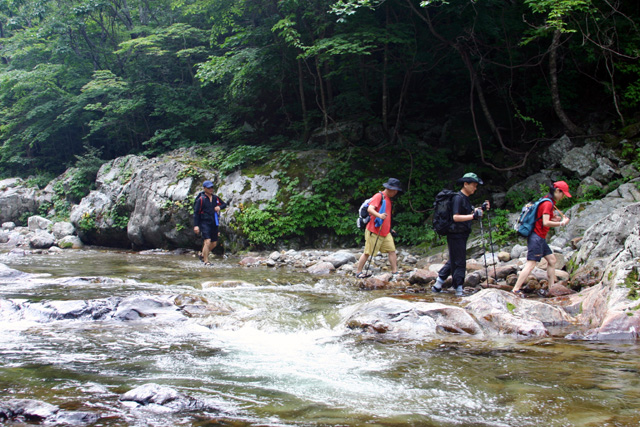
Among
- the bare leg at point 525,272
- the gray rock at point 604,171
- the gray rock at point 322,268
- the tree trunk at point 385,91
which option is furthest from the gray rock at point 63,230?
the gray rock at point 604,171

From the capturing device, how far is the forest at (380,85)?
1178cm

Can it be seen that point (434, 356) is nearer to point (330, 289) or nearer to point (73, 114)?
point (330, 289)

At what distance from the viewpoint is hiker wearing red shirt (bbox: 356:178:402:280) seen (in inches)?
321

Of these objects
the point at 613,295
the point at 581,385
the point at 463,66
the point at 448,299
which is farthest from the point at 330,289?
the point at 463,66

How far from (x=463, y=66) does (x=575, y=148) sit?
17.1 ft

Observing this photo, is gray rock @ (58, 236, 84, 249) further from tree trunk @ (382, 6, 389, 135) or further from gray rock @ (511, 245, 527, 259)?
gray rock @ (511, 245, 527, 259)

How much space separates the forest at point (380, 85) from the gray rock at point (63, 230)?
108 inches

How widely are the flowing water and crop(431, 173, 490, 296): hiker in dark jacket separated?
774 mm

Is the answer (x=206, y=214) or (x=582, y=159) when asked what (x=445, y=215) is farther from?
(x=206, y=214)

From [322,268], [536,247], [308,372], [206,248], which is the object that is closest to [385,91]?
[322,268]

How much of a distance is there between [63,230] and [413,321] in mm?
17947

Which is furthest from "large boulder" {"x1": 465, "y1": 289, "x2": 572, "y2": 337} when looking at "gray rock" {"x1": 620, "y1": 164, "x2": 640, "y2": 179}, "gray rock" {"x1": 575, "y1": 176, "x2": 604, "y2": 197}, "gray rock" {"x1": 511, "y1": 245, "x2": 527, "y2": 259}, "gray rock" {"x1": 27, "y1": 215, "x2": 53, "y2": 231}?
"gray rock" {"x1": 27, "y1": 215, "x2": 53, "y2": 231}

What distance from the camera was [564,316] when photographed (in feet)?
19.0

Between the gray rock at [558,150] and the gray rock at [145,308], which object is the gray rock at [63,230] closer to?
the gray rock at [145,308]
